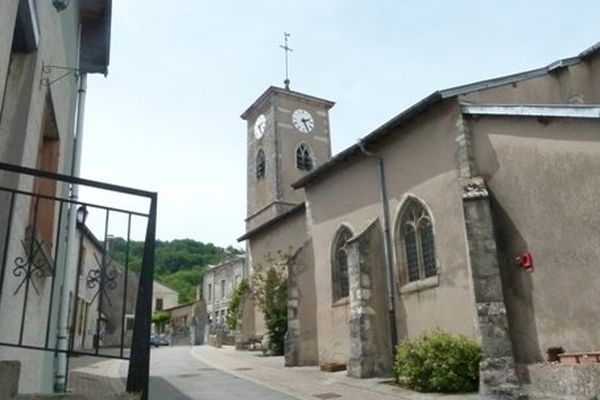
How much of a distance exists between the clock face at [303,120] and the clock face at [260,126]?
1.99 m

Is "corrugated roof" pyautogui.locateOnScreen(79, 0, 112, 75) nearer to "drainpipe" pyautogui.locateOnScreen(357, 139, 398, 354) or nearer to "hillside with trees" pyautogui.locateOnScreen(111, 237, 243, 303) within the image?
"drainpipe" pyautogui.locateOnScreen(357, 139, 398, 354)

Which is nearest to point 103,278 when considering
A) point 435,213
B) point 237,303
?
point 435,213

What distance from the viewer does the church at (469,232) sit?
32.0 feet

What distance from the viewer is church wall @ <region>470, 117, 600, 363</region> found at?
962cm

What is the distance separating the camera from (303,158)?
32.8m

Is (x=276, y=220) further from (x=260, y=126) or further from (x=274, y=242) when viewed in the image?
(x=260, y=126)

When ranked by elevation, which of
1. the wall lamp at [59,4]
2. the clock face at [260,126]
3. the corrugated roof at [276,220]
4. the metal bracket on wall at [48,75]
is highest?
the clock face at [260,126]

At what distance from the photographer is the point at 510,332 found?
33.0 feet

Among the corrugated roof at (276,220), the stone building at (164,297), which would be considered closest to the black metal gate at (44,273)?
the corrugated roof at (276,220)

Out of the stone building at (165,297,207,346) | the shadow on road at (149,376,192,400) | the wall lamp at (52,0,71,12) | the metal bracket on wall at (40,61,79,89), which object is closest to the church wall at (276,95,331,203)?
the stone building at (165,297,207,346)

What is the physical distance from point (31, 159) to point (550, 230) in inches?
362

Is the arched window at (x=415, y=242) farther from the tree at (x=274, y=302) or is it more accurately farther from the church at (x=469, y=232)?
the tree at (x=274, y=302)

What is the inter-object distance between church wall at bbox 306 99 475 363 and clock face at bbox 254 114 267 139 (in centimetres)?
1708

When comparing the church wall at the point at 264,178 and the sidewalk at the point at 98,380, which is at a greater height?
the church wall at the point at 264,178
